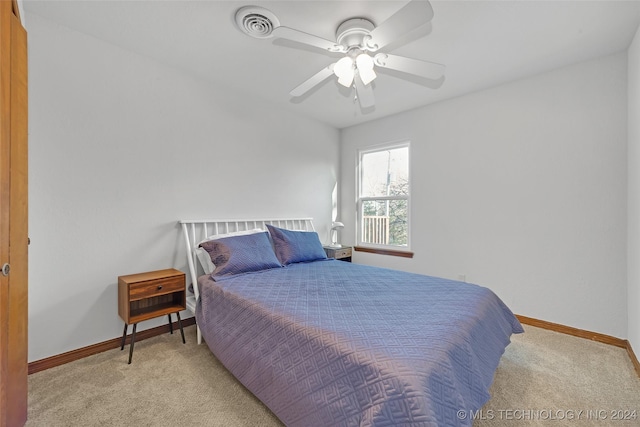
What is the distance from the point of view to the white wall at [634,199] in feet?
6.57

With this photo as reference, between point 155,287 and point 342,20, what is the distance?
8.04 feet

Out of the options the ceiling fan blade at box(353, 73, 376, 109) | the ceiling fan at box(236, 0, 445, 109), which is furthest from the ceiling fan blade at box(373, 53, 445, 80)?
the ceiling fan blade at box(353, 73, 376, 109)

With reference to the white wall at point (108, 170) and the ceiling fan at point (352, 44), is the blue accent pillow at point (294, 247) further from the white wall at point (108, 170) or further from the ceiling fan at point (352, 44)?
the ceiling fan at point (352, 44)

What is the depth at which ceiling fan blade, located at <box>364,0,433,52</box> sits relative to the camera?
135 centimetres

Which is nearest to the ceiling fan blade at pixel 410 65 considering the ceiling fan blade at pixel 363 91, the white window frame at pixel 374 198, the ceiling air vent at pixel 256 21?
the ceiling fan blade at pixel 363 91

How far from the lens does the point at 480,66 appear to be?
8.38 feet

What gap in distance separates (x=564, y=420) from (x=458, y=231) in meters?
1.99

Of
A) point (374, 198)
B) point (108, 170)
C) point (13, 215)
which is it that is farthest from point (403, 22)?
point (374, 198)

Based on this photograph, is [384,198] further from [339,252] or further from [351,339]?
[351,339]

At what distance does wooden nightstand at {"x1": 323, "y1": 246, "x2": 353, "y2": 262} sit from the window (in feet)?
1.01

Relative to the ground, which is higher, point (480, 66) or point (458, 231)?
point (480, 66)

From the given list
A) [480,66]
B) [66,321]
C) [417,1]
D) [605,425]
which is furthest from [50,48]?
[605,425]

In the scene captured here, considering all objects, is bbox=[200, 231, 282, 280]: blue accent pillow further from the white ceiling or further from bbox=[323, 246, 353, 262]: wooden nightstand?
the white ceiling

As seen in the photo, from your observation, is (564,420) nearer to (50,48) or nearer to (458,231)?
(458,231)
